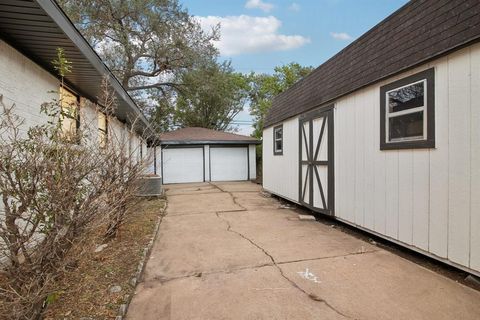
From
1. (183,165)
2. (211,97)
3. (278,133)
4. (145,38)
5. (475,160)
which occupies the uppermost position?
(145,38)

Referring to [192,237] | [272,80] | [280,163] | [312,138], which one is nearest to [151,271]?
[192,237]

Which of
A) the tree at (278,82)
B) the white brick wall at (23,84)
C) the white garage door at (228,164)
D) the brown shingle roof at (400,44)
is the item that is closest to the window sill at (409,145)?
the brown shingle roof at (400,44)

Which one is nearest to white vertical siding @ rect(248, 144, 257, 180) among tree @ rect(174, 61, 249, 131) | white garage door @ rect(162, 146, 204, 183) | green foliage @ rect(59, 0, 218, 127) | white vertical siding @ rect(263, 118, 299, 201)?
white garage door @ rect(162, 146, 204, 183)

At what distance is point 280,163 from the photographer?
939 centimetres

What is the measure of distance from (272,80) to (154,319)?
23.2 metres

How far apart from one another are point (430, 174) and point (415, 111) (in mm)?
875

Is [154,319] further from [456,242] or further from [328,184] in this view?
[328,184]

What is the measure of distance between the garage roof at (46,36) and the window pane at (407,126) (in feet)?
14.8

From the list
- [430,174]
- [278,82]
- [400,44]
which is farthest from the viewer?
[278,82]

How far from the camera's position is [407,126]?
419 centimetres

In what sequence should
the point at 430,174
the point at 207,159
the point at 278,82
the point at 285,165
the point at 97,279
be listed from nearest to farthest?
the point at 97,279 → the point at 430,174 → the point at 285,165 → the point at 207,159 → the point at 278,82

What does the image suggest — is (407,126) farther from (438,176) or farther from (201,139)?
(201,139)

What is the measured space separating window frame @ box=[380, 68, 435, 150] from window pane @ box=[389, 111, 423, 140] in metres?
0.05

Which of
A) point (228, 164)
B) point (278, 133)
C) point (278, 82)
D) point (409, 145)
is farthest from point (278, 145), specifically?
point (278, 82)
